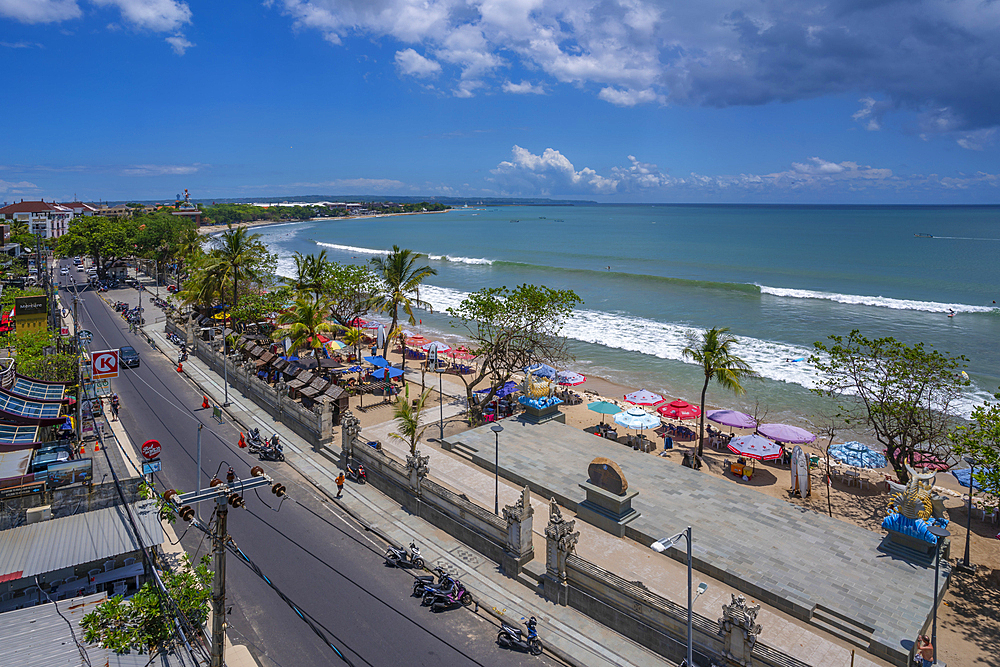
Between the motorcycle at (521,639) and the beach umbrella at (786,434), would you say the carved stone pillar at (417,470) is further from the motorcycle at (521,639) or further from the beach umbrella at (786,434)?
the beach umbrella at (786,434)

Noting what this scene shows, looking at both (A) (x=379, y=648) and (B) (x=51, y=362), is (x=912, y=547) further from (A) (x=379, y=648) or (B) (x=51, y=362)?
(B) (x=51, y=362)

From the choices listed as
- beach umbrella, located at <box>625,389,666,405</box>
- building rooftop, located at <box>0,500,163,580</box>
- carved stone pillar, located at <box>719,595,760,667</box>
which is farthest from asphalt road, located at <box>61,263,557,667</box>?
beach umbrella, located at <box>625,389,666,405</box>

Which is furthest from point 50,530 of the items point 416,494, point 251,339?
point 251,339

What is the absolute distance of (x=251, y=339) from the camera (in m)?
40.8

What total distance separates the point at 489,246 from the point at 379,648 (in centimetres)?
13959

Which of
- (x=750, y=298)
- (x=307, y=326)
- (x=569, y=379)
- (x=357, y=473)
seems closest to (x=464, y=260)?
(x=750, y=298)

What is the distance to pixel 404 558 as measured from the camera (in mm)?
17906

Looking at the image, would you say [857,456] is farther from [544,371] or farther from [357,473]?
[357,473]

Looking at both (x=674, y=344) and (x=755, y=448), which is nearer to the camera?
(x=755, y=448)

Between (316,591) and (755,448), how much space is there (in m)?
18.6

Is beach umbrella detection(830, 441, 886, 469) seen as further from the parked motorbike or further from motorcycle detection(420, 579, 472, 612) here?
the parked motorbike

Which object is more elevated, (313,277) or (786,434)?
(313,277)

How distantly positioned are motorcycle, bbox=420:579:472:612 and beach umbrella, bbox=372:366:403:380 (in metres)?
20.4

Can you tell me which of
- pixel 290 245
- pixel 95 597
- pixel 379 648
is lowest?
pixel 379 648
